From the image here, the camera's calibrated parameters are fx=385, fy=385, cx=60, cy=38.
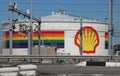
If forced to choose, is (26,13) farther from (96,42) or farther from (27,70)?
(27,70)

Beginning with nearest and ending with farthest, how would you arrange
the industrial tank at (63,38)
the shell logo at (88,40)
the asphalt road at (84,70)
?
the asphalt road at (84,70) < the shell logo at (88,40) < the industrial tank at (63,38)

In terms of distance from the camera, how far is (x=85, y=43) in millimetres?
76812

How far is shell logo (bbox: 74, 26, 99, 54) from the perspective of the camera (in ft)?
251

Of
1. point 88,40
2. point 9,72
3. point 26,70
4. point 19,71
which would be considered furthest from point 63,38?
point 9,72

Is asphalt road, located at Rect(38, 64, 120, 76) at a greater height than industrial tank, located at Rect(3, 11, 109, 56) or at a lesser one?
lesser

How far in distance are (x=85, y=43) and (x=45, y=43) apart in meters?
8.21

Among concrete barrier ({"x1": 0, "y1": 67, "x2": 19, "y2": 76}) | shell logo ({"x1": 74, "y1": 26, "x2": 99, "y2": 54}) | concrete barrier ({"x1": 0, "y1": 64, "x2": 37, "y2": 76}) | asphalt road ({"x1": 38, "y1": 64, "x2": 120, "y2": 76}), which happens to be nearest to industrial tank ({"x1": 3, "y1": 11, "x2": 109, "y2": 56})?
shell logo ({"x1": 74, "y1": 26, "x2": 99, "y2": 54})

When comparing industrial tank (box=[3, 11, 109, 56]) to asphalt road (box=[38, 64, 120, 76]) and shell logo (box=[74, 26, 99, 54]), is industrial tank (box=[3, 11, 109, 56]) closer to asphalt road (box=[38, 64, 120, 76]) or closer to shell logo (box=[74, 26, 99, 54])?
shell logo (box=[74, 26, 99, 54])

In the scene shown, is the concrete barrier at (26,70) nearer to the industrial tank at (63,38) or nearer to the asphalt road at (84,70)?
the asphalt road at (84,70)

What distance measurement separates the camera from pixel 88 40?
76688 mm

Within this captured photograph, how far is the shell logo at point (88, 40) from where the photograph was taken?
76.6 m

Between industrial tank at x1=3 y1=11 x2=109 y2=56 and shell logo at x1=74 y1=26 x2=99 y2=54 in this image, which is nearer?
shell logo at x1=74 y1=26 x2=99 y2=54

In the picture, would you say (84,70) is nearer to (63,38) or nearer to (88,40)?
(88,40)

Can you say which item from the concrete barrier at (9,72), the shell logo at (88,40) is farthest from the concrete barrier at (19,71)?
the shell logo at (88,40)
